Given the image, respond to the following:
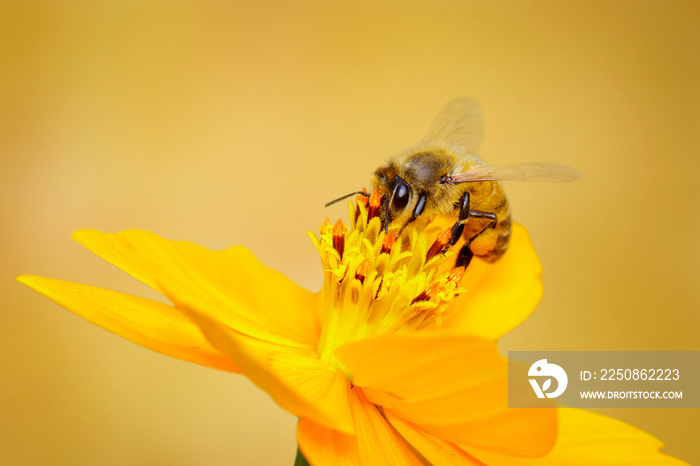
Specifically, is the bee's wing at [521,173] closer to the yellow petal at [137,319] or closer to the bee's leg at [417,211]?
the bee's leg at [417,211]

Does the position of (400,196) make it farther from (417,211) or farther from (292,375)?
(292,375)

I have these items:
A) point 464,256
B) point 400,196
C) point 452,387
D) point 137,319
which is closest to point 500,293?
point 464,256

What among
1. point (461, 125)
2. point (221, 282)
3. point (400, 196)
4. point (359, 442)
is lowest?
point (359, 442)

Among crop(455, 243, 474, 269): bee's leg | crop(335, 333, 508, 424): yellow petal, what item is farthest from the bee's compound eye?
crop(335, 333, 508, 424): yellow petal

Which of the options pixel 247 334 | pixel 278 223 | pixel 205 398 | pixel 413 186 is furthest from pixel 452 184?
pixel 278 223

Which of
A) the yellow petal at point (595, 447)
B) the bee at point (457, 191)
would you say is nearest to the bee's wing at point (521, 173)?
the bee at point (457, 191)

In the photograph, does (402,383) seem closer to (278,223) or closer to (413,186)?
(413,186)

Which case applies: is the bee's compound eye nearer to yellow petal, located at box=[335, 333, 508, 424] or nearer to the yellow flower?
the yellow flower
